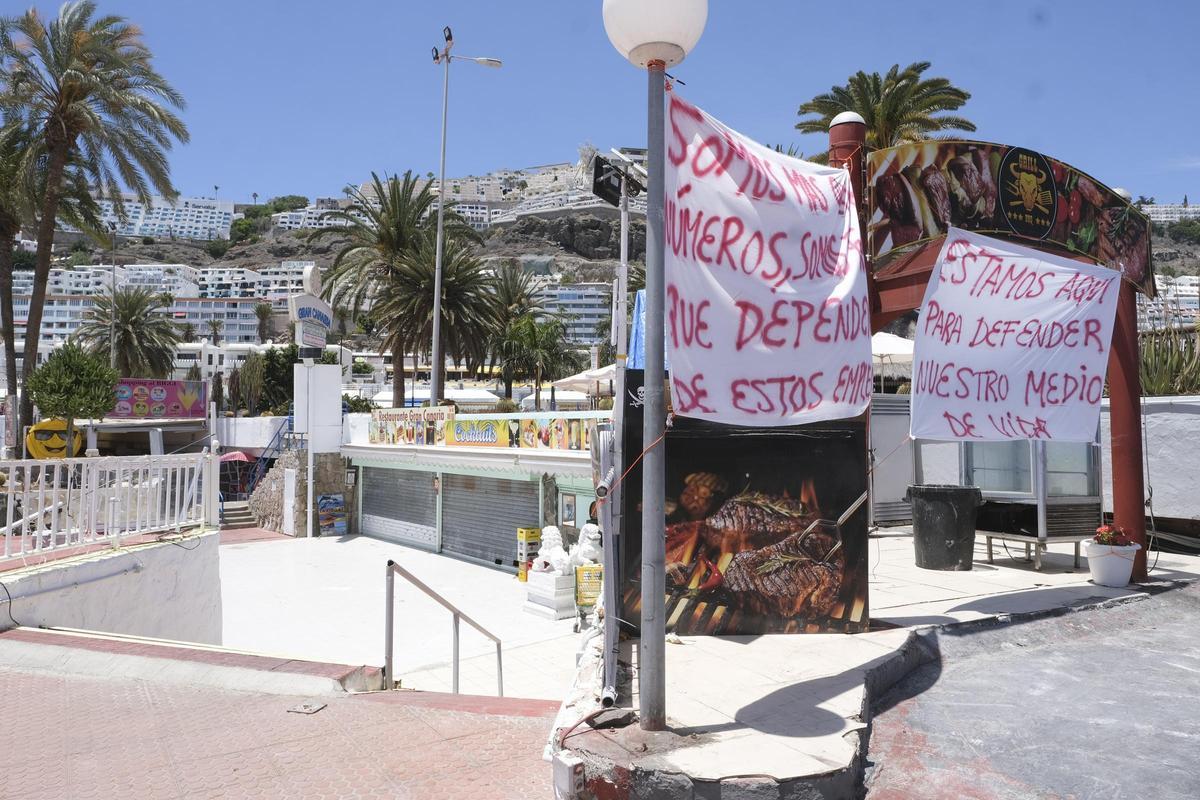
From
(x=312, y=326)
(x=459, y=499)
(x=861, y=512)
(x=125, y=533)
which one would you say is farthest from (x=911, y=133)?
(x=125, y=533)

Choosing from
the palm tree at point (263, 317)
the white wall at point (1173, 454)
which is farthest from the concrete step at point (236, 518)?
the palm tree at point (263, 317)

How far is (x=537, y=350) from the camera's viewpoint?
5441 centimetres

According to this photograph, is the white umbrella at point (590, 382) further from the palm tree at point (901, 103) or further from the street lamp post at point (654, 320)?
the street lamp post at point (654, 320)

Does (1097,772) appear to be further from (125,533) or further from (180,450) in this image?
(180,450)

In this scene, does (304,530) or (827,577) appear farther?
(304,530)

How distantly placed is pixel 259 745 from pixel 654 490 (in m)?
2.90

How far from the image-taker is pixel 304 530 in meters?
24.2

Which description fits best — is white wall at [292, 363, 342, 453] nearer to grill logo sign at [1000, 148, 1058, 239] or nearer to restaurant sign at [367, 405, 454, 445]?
restaurant sign at [367, 405, 454, 445]

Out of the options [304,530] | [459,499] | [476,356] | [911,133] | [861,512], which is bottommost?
[304,530]

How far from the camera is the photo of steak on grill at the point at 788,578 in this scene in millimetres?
6105

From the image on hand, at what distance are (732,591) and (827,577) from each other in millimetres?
789

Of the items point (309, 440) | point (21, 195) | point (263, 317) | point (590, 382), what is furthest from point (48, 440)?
point (263, 317)

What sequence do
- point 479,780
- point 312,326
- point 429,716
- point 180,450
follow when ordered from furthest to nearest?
point 180,450, point 312,326, point 429,716, point 479,780

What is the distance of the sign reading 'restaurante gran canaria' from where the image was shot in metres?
7.19
